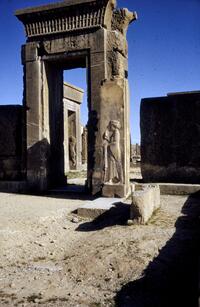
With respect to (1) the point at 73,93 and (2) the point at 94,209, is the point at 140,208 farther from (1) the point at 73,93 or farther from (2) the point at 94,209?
(1) the point at 73,93

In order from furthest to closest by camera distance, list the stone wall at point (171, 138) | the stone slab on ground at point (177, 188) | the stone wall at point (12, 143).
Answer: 1. the stone wall at point (12, 143)
2. the stone wall at point (171, 138)
3. the stone slab on ground at point (177, 188)

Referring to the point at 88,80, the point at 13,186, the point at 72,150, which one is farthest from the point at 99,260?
the point at 72,150

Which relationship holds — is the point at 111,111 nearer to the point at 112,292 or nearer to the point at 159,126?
the point at 159,126

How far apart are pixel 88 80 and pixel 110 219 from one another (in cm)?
403

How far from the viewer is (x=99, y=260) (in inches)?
140

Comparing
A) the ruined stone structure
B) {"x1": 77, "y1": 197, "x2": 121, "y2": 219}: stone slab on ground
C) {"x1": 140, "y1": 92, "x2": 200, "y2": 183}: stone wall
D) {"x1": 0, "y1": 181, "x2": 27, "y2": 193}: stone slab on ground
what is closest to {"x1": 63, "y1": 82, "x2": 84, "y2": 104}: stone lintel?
the ruined stone structure

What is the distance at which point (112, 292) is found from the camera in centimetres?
291

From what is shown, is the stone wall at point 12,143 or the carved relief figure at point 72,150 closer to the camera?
the stone wall at point 12,143

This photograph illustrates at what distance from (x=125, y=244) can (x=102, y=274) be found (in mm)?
734

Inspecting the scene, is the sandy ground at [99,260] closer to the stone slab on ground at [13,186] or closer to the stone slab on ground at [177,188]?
the stone slab on ground at [177,188]

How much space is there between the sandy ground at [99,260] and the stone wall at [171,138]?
238cm

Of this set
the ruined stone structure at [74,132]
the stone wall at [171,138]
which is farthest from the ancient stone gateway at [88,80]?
the ruined stone structure at [74,132]

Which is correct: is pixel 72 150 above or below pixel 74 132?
below

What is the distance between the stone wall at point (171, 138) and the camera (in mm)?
7941
